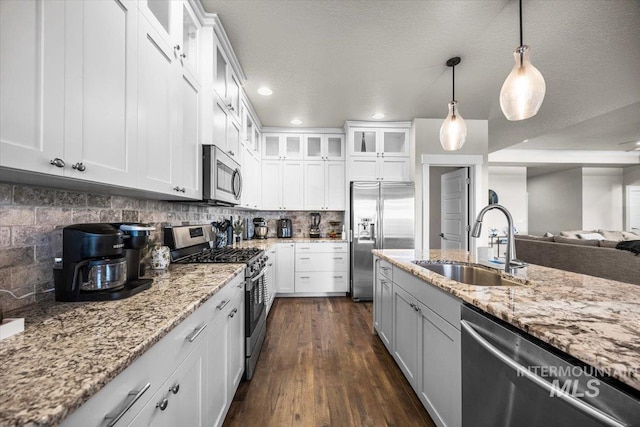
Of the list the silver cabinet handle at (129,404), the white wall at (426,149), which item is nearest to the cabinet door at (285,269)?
the white wall at (426,149)

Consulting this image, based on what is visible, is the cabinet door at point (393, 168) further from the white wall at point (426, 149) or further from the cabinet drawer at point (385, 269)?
the cabinet drawer at point (385, 269)

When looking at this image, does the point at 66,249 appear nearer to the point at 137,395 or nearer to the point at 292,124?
the point at 137,395

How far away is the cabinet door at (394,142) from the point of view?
13.6 ft

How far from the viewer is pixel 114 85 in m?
1.06

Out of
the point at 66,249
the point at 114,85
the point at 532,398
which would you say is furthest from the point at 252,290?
the point at 532,398

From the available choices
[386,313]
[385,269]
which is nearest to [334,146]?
[385,269]

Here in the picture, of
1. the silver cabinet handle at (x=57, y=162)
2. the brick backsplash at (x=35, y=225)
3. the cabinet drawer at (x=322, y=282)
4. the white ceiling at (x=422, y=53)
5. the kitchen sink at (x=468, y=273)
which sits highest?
the white ceiling at (x=422, y=53)

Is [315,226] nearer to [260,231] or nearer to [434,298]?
[260,231]

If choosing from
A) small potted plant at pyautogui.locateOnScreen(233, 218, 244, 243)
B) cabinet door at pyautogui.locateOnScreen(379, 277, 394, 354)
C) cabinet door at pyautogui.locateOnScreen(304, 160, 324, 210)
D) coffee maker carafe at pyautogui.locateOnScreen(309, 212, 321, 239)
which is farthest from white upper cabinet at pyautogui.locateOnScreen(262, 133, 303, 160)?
cabinet door at pyautogui.locateOnScreen(379, 277, 394, 354)

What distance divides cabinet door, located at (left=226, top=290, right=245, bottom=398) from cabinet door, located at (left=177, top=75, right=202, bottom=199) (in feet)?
2.45

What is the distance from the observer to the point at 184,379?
966mm

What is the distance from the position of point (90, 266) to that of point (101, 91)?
662 mm

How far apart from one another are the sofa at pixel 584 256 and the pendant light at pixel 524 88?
9.89ft

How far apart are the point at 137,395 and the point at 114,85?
3.62 ft
